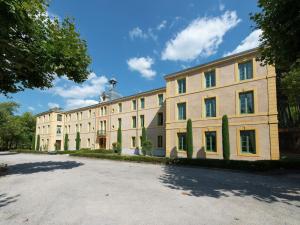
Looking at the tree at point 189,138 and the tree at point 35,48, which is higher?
the tree at point 35,48

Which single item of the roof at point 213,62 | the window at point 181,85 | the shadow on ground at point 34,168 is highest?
the roof at point 213,62

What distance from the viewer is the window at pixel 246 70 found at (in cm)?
1855

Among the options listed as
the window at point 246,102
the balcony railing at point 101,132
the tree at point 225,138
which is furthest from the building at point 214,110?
the balcony railing at point 101,132

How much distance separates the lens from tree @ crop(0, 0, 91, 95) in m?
8.23

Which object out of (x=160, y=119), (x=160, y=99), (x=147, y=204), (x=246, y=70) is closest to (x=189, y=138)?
(x=160, y=119)

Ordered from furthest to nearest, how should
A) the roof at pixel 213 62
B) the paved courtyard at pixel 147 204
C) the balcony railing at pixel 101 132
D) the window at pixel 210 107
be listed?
the balcony railing at pixel 101 132
the window at pixel 210 107
the roof at pixel 213 62
the paved courtyard at pixel 147 204

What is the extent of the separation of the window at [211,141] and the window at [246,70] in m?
6.15

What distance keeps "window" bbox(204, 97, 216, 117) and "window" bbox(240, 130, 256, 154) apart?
3.47 m

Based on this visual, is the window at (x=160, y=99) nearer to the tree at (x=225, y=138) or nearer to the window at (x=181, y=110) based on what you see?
the window at (x=181, y=110)

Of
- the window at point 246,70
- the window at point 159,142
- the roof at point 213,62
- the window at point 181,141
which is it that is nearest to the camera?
the roof at point 213,62

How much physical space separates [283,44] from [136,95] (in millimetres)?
25117

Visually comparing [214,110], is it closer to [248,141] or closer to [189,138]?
[189,138]

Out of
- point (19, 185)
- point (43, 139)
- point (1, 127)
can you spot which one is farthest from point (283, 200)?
point (43, 139)

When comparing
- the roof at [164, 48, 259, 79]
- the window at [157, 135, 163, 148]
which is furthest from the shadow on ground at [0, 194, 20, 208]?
the window at [157, 135, 163, 148]
